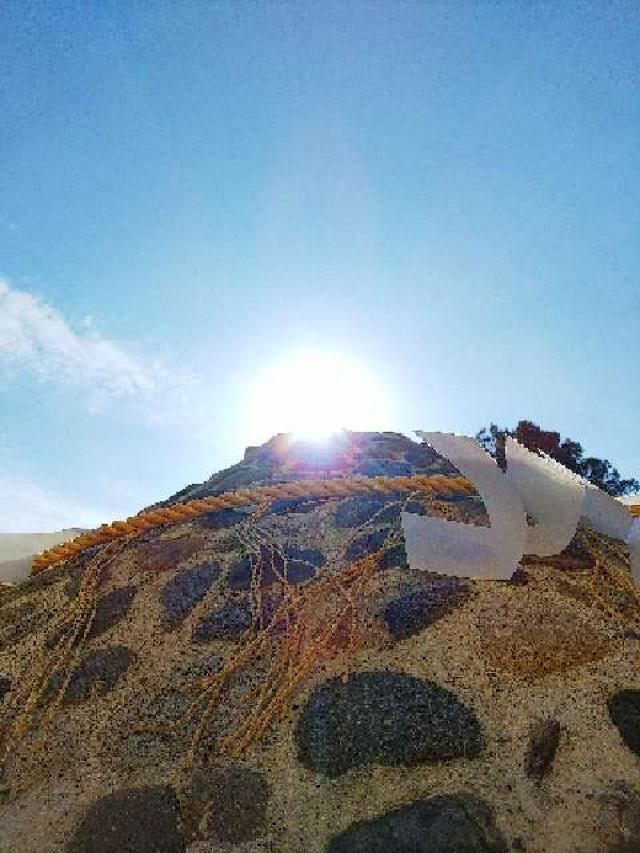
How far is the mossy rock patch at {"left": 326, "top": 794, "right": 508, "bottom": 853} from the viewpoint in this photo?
1.46m

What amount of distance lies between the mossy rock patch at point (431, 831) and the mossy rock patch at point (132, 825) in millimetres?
388

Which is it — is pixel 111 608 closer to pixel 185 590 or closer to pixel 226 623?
pixel 185 590

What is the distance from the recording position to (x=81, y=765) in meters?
1.87

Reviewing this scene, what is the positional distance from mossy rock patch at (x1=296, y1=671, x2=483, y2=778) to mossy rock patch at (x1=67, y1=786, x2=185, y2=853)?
332mm

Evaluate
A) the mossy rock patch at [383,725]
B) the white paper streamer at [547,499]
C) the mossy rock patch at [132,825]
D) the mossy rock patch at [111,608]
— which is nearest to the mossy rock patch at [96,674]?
the mossy rock patch at [111,608]

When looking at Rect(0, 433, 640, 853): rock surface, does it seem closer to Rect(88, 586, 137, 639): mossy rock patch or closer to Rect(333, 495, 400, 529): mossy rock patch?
Rect(88, 586, 137, 639): mossy rock patch

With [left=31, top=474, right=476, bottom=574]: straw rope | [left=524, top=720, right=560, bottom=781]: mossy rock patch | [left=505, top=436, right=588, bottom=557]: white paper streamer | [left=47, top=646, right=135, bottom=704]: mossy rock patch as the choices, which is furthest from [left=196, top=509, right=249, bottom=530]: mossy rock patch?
[left=524, top=720, right=560, bottom=781]: mossy rock patch

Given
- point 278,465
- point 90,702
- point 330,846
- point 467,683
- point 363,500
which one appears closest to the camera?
point 330,846

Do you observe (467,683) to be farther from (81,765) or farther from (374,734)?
(81,765)

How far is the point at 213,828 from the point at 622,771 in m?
0.93

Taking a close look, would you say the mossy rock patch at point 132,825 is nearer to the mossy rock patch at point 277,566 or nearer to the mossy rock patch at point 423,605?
the mossy rock patch at point 423,605

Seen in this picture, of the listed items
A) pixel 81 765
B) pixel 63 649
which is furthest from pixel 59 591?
pixel 81 765

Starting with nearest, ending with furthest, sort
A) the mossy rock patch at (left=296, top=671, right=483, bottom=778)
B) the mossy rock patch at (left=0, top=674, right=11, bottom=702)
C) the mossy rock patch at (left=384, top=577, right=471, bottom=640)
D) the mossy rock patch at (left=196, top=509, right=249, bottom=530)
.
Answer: the mossy rock patch at (left=296, top=671, right=483, bottom=778) < the mossy rock patch at (left=384, top=577, right=471, bottom=640) < the mossy rock patch at (left=0, top=674, right=11, bottom=702) < the mossy rock patch at (left=196, top=509, right=249, bottom=530)

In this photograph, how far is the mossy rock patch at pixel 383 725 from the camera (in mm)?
1697
